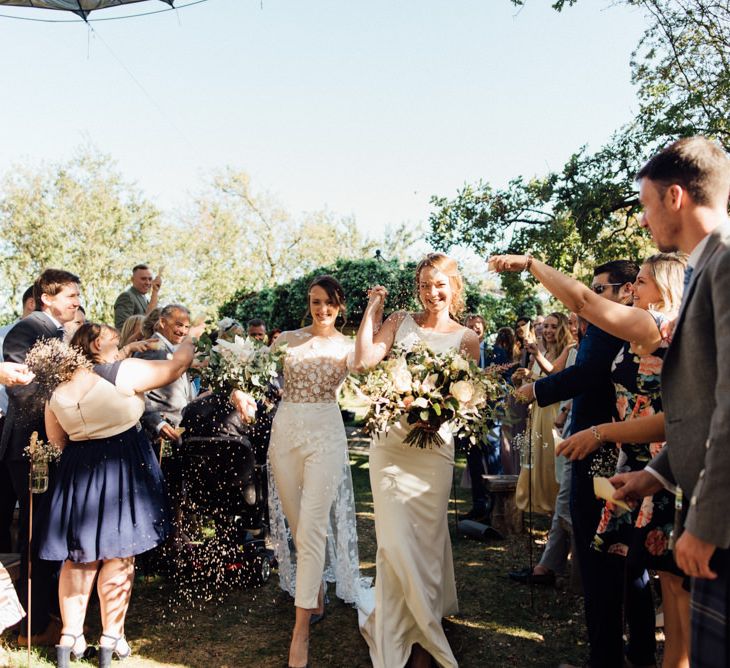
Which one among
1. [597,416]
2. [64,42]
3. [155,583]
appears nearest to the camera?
[597,416]

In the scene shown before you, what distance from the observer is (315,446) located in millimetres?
4602

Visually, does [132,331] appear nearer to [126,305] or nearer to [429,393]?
[126,305]

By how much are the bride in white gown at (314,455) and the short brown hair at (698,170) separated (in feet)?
9.62

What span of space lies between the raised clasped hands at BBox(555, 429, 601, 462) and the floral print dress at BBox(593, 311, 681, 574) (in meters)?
0.33

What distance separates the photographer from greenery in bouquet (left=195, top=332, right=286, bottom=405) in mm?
4566

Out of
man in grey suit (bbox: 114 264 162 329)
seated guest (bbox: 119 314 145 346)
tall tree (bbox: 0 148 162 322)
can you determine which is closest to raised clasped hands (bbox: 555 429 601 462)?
seated guest (bbox: 119 314 145 346)

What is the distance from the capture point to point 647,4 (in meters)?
9.06

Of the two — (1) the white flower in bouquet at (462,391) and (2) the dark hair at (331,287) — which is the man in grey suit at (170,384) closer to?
(2) the dark hair at (331,287)

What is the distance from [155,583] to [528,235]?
7269 millimetres

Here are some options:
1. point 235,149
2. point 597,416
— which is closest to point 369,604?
point 597,416

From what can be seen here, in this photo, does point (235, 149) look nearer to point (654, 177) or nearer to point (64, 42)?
point (64, 42)

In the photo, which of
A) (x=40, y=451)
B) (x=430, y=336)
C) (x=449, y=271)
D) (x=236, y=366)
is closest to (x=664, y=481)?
(x=430, y=336)

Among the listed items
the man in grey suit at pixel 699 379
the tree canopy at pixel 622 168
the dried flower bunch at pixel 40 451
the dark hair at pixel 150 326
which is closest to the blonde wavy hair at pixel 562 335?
the tree canopy at pixel 622 168

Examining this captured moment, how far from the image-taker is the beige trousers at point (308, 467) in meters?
4.45
